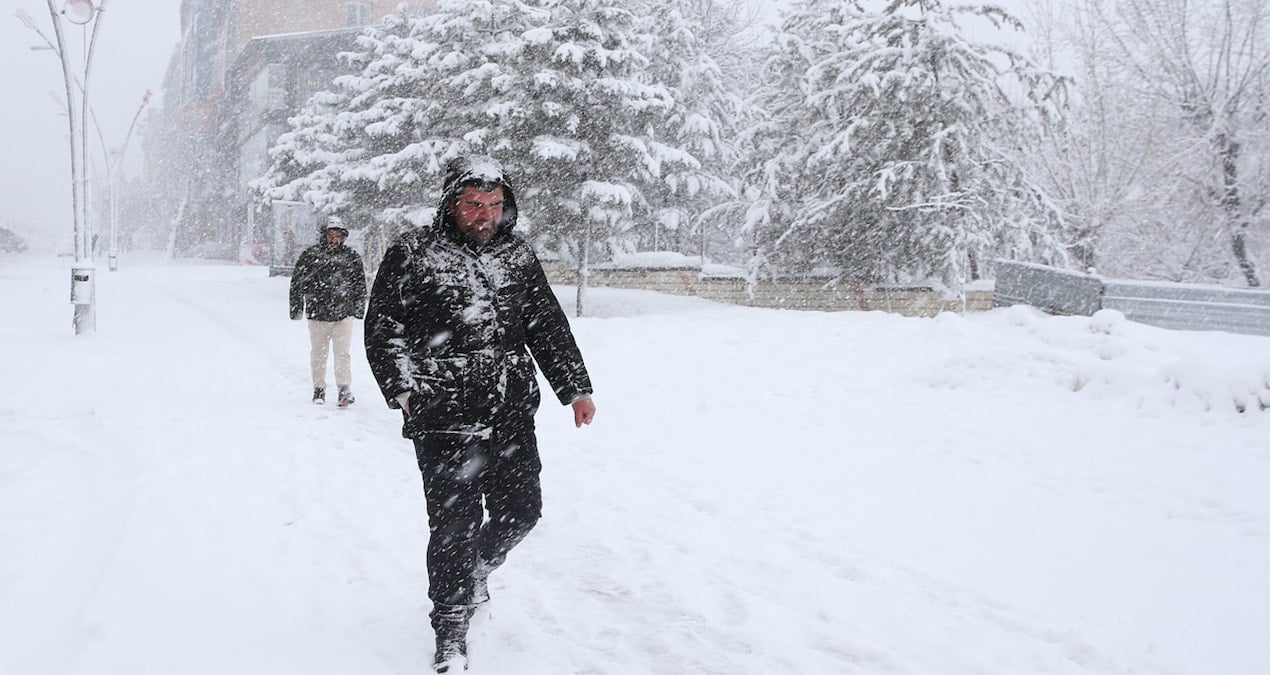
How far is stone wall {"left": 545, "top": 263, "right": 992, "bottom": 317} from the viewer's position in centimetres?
1966

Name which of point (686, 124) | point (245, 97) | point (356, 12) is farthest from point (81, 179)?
point (356, 12)

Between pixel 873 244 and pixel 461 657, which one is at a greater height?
pixel 873 244

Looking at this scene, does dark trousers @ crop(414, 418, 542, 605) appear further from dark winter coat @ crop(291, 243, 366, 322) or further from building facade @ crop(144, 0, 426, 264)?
building facade @ crop(144, 0, 426, 264)

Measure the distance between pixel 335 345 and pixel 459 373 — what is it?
6182mm

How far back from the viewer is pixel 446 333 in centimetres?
331

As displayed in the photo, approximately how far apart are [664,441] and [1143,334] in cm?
536

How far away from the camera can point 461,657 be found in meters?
3.38

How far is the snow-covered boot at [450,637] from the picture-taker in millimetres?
3350

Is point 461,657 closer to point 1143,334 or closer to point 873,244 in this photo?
point 1143,334

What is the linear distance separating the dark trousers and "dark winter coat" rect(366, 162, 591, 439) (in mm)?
75

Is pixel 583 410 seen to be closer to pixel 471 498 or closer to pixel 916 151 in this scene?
pixel 471 498

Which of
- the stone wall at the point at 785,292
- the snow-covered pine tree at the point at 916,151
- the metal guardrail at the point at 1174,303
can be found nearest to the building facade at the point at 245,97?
the stone wall at the point at 785,292

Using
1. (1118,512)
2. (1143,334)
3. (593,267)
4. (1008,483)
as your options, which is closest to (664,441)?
(1008,483)

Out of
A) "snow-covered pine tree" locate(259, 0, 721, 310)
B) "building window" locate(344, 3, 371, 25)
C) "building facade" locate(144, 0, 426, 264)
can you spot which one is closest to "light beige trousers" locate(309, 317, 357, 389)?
"snow-covered pine tree" locate(259, 0, 721, 310)
